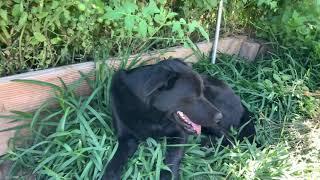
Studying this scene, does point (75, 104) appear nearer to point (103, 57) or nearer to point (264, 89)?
point (103, 57)

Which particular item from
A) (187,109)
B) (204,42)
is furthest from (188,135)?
(204,42)

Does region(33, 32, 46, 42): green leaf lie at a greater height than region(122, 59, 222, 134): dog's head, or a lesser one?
→ greater

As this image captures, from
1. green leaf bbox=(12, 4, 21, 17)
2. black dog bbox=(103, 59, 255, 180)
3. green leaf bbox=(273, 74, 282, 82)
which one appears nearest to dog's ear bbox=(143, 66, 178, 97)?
black dog bbox=(103, 59, 255, 180)

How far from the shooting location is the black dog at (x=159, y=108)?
2455 mm

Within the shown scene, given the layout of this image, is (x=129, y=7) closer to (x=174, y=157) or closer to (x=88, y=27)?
(x=88, y=27)

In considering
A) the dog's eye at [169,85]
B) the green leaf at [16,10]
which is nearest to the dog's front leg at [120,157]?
the dog's eye at [169,85]

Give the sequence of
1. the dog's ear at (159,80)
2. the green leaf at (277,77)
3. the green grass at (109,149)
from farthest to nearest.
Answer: the green leaf at (277,77)
the green grass at (109,149)
the dog's ear at (159,80)

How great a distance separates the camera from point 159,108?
2.51 metres

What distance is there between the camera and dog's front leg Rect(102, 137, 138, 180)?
8.22 ft

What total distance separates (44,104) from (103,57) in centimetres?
57

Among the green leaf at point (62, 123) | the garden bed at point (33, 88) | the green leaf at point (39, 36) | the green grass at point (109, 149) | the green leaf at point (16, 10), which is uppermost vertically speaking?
the green leaf at point (16, 10)

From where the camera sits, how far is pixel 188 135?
280cm

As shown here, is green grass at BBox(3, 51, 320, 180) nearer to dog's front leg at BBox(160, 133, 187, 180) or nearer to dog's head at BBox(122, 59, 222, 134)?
dog's front leg at BBox(160, 133, 187, 180)

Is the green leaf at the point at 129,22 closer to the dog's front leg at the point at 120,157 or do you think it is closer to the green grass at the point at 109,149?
the green grass at the point at 109,149
